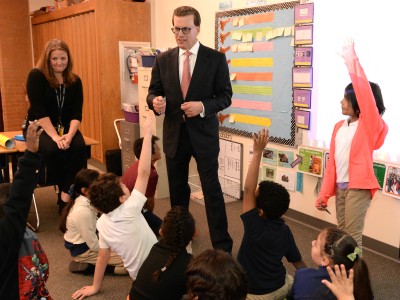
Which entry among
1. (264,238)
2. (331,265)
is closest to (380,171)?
(264,238)

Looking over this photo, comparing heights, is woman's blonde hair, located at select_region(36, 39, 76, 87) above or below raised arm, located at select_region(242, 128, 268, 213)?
above

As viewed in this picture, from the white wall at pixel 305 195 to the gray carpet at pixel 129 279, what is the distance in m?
0.15

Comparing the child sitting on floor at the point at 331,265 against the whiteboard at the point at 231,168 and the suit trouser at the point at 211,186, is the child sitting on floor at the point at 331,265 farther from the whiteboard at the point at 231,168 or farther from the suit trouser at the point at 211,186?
the whiteboard at the point at 231,168

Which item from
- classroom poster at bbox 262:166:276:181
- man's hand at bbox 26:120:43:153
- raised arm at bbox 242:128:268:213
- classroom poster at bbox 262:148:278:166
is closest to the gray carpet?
classroom poster at bbox 262:166:276:181

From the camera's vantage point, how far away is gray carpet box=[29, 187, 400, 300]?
255 centimetres

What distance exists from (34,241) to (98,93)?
396 cm

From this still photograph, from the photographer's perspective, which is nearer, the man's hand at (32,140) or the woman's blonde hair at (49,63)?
the man's hand at (32,140)

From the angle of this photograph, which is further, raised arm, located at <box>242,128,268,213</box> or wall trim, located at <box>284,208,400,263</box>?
wall trim, located at <box>284,208,400,263</box>

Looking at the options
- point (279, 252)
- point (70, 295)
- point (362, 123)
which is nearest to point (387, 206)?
point (362, 123)

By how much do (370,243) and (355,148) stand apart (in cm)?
103

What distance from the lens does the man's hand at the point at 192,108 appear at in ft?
8.27

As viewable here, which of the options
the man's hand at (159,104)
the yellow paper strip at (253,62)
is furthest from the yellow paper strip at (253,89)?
the man's hand at (159,104)

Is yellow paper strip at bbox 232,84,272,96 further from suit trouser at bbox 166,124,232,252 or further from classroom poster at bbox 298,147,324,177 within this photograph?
suit trouser at bbox 166,124,232,252

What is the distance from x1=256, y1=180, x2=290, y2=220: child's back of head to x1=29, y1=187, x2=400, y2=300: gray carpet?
95 centimetres
